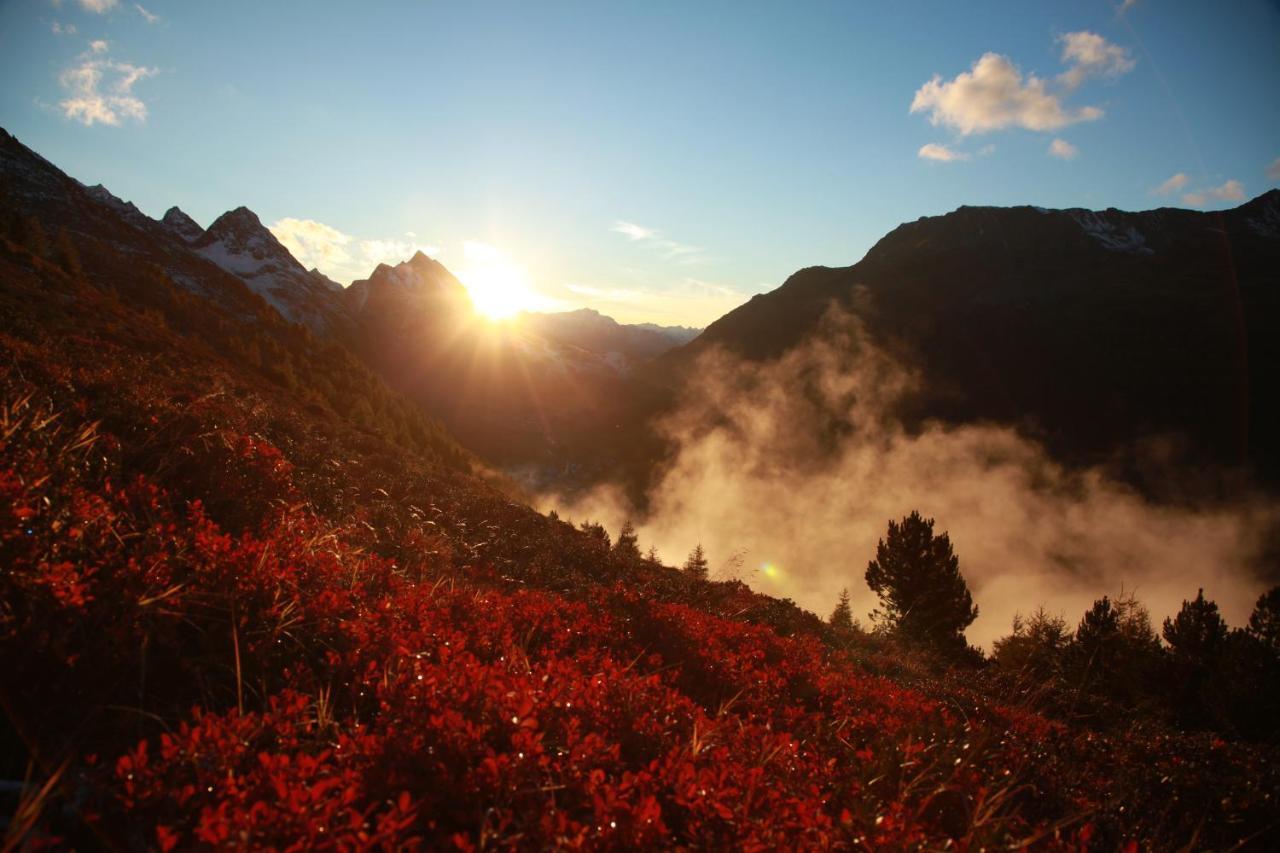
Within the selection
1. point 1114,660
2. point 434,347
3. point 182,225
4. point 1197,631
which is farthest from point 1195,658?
point 182,225

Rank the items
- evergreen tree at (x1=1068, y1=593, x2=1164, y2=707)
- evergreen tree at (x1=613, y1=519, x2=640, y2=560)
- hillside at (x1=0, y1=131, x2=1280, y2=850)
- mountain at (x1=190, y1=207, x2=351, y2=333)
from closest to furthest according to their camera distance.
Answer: hillside at (x1=0, y1=131, x2=1280, y2=850)
evergreen tree at (x1=613, y1=519, x2=640, y2=560)
evergreen tree at (x1=1068, y1=593, x2=1164, y2=707)
mountain at (x1=190, y1=207, x2=351, y2=333)

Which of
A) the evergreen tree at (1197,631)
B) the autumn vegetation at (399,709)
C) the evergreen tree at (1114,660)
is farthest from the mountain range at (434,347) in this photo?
the autumn vegetation at (399,709)

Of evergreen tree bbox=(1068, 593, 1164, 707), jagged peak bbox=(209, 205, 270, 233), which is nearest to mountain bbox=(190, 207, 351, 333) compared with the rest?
jagged peak bbox=(209, 205, 270, 233)

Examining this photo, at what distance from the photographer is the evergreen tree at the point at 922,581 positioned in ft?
118

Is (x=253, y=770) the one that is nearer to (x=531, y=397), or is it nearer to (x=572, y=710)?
(x=572, y=710)

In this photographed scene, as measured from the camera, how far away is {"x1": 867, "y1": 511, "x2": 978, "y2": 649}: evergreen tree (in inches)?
1414

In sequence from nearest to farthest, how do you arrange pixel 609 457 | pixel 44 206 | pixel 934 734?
pixel 934 734 < pixel 44 206 < pixel 609 457

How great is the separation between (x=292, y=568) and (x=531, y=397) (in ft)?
502

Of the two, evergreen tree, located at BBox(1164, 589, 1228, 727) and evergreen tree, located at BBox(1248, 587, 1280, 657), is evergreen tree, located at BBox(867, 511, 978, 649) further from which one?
evergreen tree, located at BBox(1248, 587, 1280, 657)

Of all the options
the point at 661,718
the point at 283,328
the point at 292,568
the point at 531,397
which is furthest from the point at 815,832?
the point at 531,397

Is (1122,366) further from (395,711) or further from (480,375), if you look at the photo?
(395,711)

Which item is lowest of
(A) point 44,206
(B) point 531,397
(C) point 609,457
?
(C) point 609,457

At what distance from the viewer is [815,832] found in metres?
3.60

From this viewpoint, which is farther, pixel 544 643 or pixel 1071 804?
pixel 544 643
